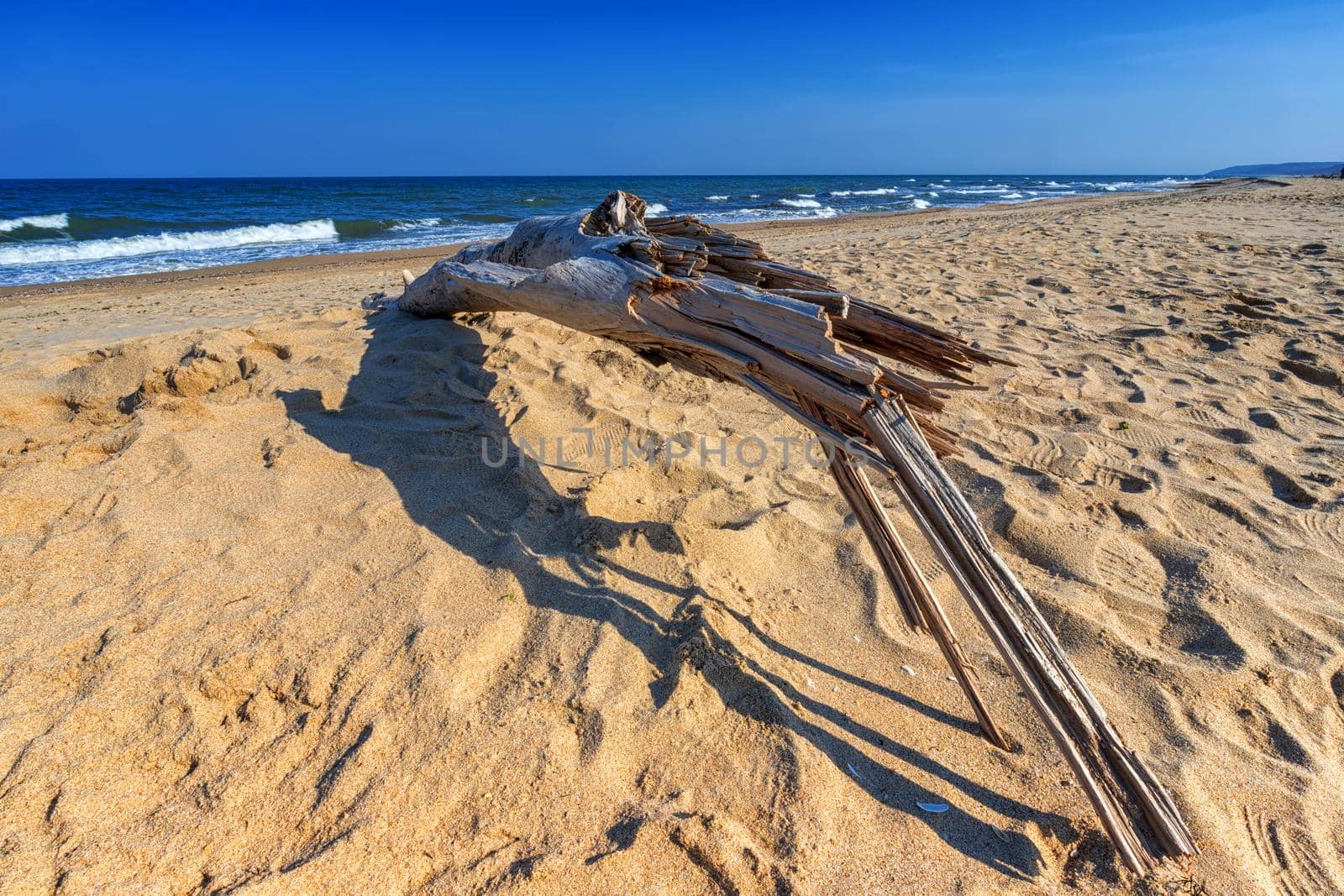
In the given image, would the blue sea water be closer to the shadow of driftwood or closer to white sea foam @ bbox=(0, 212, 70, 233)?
white sea foam @ bbox=(0, 212, 70, 233)

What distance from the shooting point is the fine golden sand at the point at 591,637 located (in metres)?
1.38

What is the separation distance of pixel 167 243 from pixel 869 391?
17646mm

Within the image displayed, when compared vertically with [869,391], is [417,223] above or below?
below

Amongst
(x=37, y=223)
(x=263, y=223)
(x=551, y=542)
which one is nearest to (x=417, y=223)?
(x=263, y=223)

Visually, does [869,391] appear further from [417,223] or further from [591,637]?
[417,223]

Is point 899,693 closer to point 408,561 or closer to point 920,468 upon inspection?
point 920,468

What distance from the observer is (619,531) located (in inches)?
92.3

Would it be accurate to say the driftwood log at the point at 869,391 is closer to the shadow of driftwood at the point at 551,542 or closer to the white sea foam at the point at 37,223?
the shadow of driftwood at the point at 551,542

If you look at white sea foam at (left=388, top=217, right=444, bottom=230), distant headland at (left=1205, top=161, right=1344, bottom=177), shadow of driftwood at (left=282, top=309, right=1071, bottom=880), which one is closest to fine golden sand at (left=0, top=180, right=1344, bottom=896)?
shadow of driftwood at (left=282, top=309, right=1071, bottom=880)

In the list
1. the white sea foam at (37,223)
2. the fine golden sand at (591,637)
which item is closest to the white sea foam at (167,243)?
the white sea foam at (37,223)

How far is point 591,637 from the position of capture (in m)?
1.89

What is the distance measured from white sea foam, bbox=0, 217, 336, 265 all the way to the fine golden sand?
1239 cm

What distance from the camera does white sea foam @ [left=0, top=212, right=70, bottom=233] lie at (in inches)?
610

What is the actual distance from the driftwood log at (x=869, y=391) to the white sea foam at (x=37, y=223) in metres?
19.1
